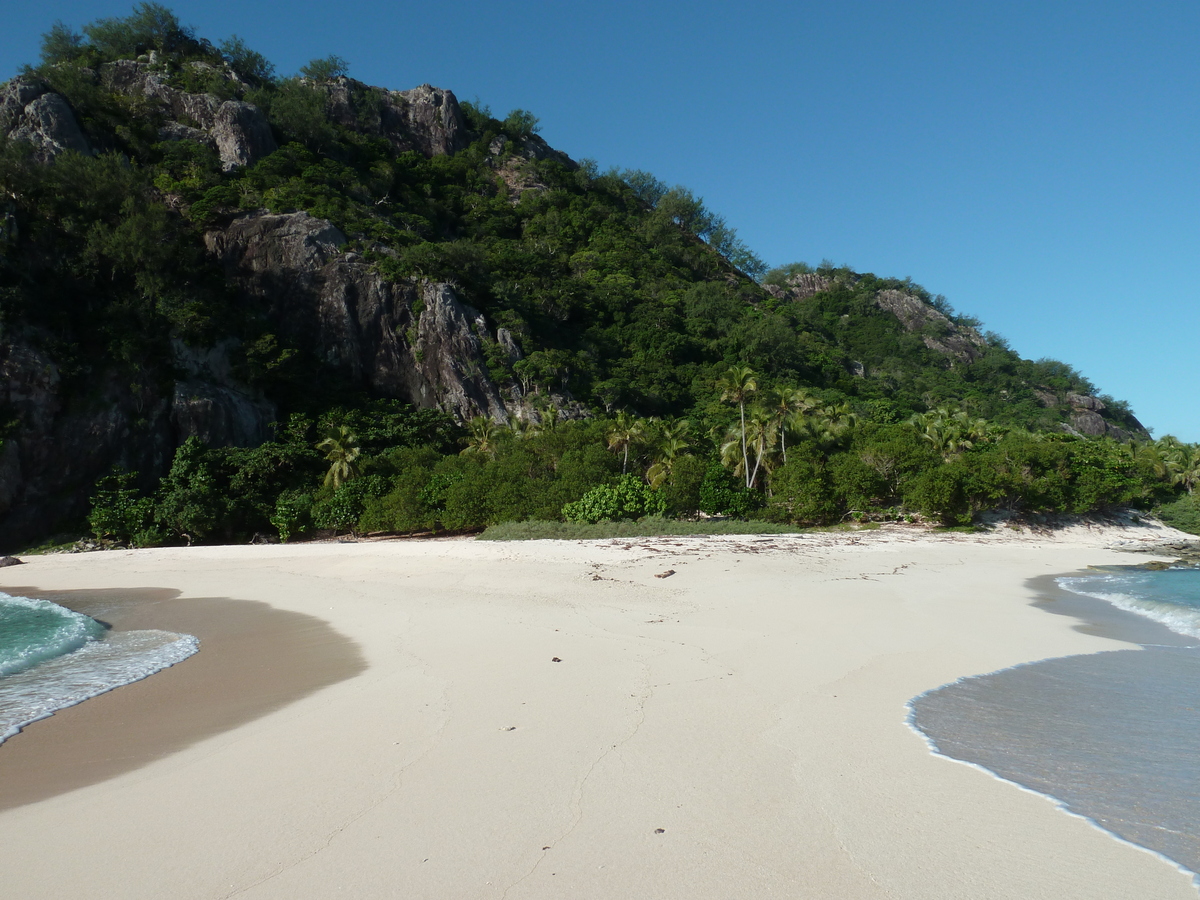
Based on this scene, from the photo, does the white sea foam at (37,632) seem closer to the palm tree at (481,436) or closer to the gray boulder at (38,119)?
the palm tree at (481,436)

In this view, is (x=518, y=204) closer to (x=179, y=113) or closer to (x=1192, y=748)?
(x=179, y=113)

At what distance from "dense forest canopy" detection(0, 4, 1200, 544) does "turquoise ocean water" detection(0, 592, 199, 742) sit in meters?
19.1

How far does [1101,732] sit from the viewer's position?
629cm

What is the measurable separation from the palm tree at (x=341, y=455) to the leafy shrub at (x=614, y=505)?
13.0 metres

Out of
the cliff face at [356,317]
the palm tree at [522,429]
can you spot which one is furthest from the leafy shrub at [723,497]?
the cliff face at [356,317]

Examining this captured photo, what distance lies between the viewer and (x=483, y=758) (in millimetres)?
5801

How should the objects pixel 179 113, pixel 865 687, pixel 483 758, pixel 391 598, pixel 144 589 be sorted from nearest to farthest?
pixel 483 758 → pixel 865 687 → pixel 391 598 → pixel 144 589 → pixel 179 113

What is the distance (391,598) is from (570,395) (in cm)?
4198

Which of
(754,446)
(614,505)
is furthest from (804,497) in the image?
(614,505)

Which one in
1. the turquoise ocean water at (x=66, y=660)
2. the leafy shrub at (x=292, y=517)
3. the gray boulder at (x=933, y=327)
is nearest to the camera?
the turquoise ocean water at (x=66, y=660)

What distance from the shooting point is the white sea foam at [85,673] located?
802 cm

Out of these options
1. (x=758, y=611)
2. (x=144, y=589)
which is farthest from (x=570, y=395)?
(x=758, y=611)

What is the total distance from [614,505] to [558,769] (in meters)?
25.3

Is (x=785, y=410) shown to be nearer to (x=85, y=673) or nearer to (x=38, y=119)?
(x=85, y=673)
